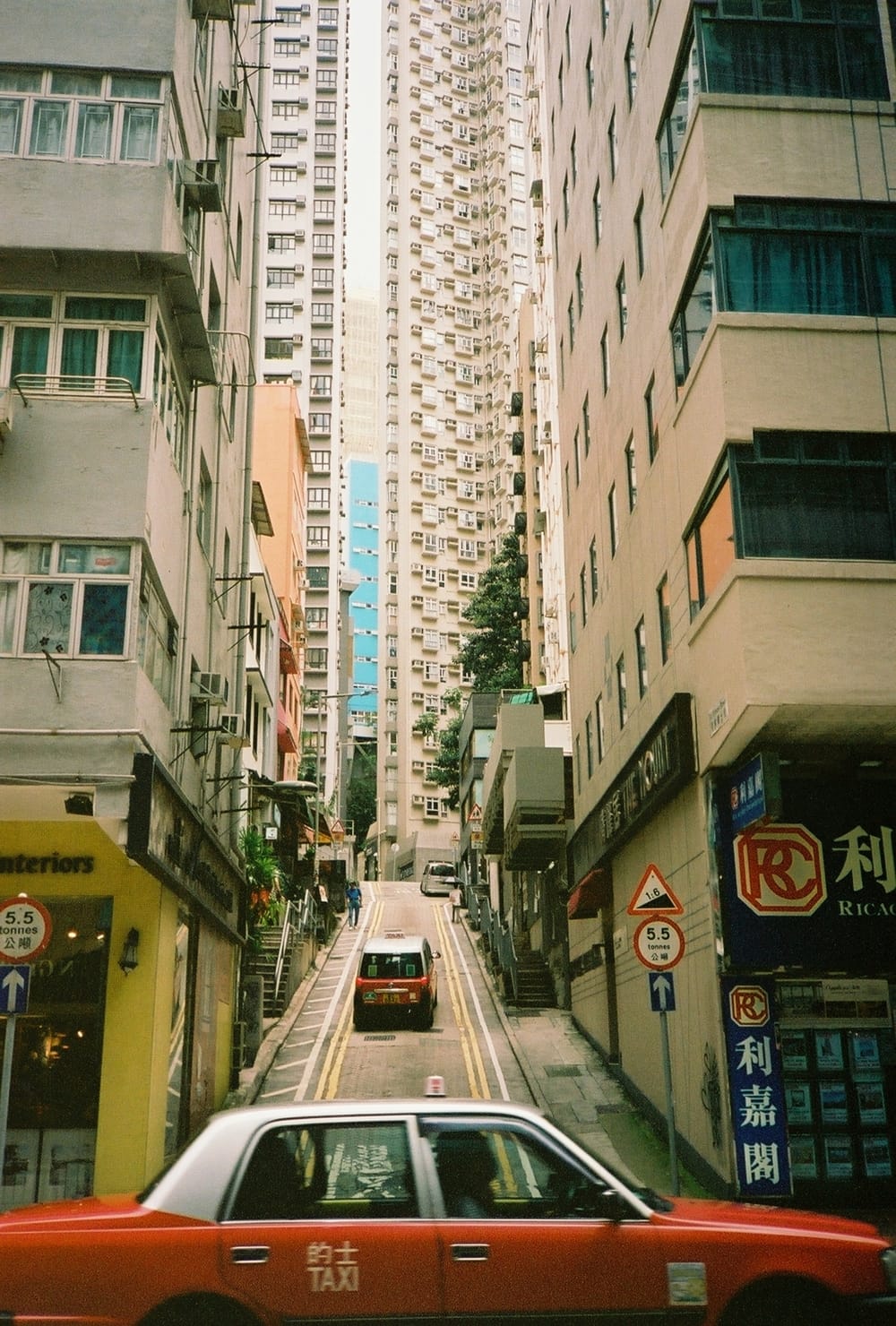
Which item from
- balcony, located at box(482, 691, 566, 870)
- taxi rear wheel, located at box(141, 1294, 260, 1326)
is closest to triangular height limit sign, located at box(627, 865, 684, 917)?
taxi rear wheel, located at box(141, 1294, 260, 1326)

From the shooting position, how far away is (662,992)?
35.9 feet

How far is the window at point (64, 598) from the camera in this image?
13.9 m

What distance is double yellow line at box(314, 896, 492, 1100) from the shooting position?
20.9m

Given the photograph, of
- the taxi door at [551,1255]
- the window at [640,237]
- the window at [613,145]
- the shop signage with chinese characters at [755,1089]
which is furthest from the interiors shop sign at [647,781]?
the window at [613,145]

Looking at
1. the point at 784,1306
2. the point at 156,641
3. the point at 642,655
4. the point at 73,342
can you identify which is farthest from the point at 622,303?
the point at 784,1306

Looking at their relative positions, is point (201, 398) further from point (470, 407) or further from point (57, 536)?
point (470, 407)

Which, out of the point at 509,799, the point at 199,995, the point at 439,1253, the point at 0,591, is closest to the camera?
the point at 439,1253

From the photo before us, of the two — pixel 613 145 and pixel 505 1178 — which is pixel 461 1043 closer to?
pixel 613 145

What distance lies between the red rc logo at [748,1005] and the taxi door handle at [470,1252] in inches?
345

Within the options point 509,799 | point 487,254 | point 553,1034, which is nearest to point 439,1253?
point 553,1034

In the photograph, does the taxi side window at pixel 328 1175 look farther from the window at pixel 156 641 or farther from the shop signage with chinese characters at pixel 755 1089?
the window at pixel 156 641

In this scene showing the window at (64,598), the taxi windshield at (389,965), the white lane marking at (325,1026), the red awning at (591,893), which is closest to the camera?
the window at (64,598)

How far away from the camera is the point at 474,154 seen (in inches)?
4013

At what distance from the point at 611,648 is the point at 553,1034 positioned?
8.46m
